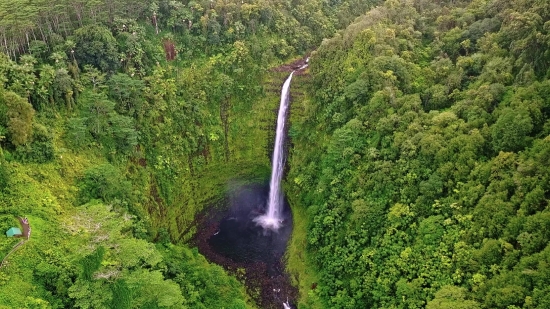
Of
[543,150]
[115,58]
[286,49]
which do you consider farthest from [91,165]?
[543,150]

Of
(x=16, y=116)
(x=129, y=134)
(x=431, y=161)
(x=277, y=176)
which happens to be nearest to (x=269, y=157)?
(x=277, y=176)

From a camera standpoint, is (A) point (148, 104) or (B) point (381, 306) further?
(A) point (148, 104)

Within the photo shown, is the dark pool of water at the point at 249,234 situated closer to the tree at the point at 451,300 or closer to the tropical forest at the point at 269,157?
the tropical forest at the point at 269,157

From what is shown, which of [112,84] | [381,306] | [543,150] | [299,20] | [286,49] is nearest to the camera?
[543,150]

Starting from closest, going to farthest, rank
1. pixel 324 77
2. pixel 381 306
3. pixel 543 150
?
pixel 543 150 → pixel 381 306 → pixel 324 77

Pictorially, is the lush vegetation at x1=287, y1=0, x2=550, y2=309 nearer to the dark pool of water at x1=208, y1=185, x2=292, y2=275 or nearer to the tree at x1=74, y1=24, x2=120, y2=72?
the dark pool of water at x1=208, y1=185, x2=292, y2=275

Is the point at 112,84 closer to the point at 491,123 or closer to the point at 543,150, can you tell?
the point at 491,123
